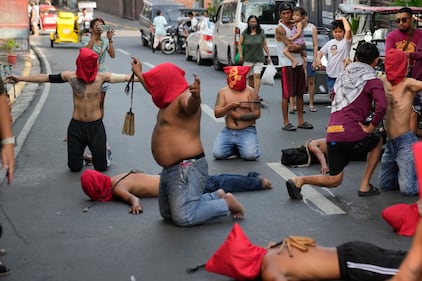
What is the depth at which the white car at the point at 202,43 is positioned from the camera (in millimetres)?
26828

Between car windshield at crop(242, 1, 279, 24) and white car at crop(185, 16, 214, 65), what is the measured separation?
3.80 m

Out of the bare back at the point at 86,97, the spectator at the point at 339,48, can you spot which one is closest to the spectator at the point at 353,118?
the bare back at the point at 86,97

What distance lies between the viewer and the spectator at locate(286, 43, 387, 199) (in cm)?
833

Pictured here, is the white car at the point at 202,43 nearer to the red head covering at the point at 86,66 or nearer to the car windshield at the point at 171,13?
the car windshield at the point at 171,13

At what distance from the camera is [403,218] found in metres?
7.27

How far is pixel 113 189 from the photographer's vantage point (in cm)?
862

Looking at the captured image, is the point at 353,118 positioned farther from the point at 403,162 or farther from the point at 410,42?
the point at 410,42

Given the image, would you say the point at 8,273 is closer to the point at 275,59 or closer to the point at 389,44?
the point at 389,44

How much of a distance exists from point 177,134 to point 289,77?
6.50 metres

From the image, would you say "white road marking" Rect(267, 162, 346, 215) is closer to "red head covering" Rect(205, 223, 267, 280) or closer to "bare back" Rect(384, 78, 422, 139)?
"bare back" Rect(384, 78, 422, 139)

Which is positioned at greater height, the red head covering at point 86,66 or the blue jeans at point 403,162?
the red head covering at point 86,66

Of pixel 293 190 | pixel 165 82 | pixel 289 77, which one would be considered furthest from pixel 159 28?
pixel 165 82

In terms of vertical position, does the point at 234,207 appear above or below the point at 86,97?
below

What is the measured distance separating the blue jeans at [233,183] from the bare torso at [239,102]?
1.56m
